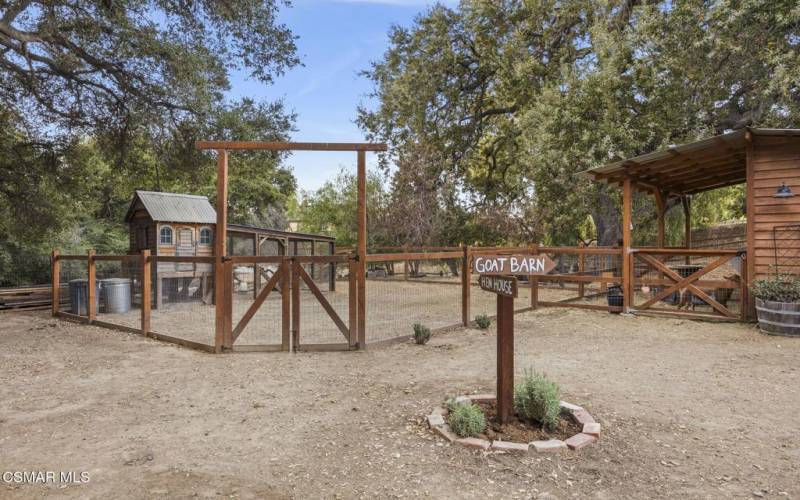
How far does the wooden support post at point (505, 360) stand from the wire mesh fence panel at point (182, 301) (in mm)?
5549

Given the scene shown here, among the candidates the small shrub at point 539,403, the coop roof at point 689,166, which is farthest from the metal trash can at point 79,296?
the coop roof at point 689,166

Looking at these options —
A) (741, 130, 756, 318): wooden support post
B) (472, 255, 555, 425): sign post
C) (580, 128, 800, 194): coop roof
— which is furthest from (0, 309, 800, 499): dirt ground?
(580, 128, 800, 194): coop roof

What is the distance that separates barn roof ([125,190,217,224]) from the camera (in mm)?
12469

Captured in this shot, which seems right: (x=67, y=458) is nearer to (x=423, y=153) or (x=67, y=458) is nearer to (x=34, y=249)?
(x=34, y=249)

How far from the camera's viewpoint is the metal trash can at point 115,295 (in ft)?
35.2

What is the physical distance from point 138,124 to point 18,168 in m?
3.29

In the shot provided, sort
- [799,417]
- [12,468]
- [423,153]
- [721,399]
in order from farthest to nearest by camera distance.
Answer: [423,153]
[721,399]
[799,417]
[12,468]

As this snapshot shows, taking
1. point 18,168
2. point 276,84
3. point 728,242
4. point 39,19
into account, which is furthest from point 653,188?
point 18,168

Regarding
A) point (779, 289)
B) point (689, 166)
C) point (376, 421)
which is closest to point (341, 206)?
point (689, 166)

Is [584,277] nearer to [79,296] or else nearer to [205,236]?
[205,236]

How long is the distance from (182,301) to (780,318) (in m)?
12.7

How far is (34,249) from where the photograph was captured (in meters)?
14.2

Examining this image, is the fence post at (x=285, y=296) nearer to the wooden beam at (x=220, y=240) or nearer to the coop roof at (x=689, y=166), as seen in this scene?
the wooden beam at (x=220, y=240)

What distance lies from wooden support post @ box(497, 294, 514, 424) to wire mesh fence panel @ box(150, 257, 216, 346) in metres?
5.55
